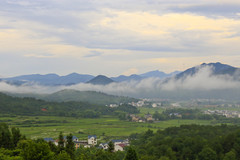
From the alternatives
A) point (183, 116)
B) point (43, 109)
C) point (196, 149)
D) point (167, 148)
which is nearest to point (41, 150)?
point (167, 148)

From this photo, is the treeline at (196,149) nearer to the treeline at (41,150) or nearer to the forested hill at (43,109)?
the treeline at (41,150)

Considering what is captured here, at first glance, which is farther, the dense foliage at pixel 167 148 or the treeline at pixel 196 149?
the treeline at pixel 196 149

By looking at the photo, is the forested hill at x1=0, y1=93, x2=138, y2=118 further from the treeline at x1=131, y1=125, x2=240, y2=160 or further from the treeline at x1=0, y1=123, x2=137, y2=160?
the treeline at x1=0, y1=123, x2=137, y2=160

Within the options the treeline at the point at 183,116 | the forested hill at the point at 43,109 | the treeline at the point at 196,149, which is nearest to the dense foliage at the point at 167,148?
the treeline at the point at 196,149

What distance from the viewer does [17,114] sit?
127562mm

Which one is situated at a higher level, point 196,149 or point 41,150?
point 41,150

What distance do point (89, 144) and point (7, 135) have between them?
33730mm

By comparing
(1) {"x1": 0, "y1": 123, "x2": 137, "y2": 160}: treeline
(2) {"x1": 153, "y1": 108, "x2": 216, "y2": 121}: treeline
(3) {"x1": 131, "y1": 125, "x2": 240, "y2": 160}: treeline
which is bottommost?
(2) {"x1": 153, "y1": 108, "x2": 216, "y2": 121}: treeline

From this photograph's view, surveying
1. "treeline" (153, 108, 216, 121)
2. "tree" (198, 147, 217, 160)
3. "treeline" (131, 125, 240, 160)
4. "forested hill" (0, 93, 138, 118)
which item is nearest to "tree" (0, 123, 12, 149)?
"treeline" (131, 125, 240, 160)

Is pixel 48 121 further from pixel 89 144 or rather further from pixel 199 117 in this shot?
pixel 199 117

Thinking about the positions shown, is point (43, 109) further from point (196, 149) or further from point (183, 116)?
point (196, 149)

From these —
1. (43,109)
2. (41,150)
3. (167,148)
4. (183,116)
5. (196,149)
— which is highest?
(41,150)

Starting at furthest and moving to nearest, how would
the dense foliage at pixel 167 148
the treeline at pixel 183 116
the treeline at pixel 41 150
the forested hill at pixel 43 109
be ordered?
the treeline at pixel 183 116 → the forested hill at pixel 43 109 → the dense foliage at pixel 167 148 → the treeline at pixel 41 150

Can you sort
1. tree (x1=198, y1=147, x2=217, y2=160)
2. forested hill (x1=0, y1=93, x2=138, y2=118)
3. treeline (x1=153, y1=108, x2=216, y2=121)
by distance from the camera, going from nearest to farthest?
tree (x1=198, y1=147, x2=217, y2=160) → forested hill (x1=0, y1=93, x2=138, y2=118) → treeline (x1=153, y1=108, x2=216, y2=121)
